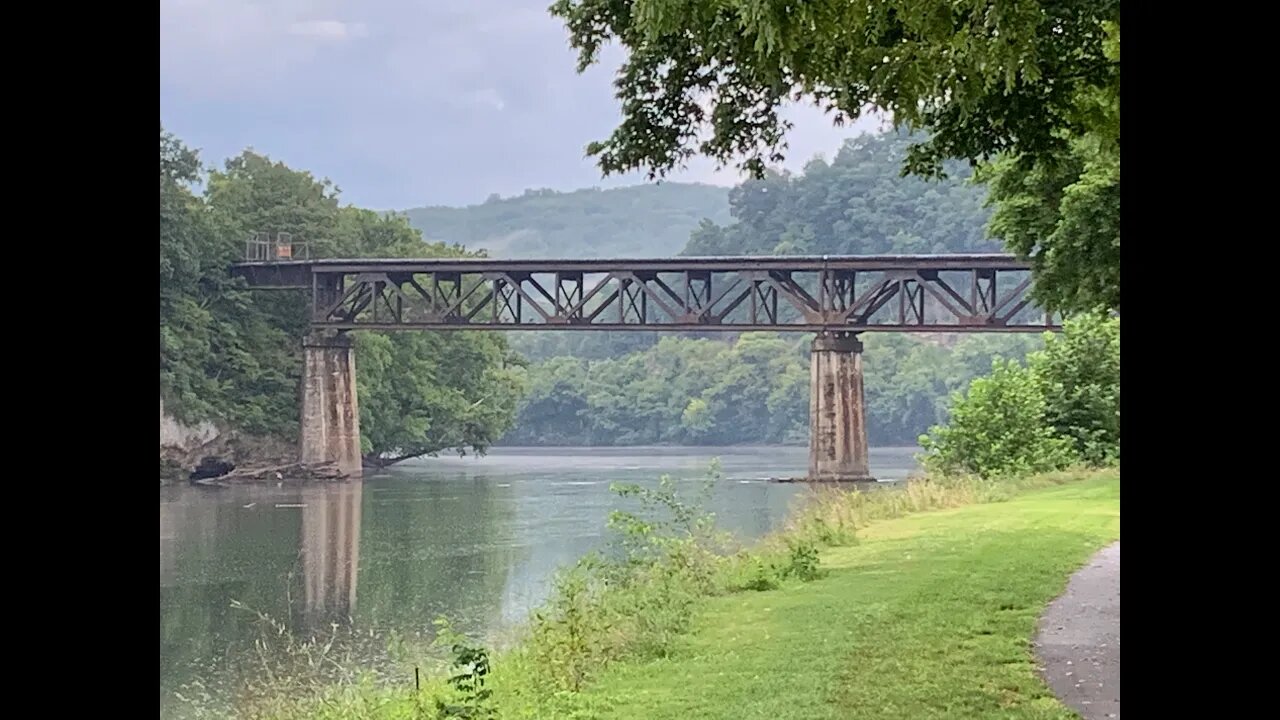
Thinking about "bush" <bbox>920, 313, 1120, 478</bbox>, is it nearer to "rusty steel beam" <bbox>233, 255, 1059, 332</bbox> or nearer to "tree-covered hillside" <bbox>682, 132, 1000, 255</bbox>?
"rusty steel beam" <bbox>233, 255, 1059, 332</bbox>

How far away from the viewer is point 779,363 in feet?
168

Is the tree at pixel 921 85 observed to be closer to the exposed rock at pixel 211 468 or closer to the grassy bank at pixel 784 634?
the grassy bank at pixel 784 634

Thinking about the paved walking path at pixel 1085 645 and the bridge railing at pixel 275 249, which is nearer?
the paved walking path at pixel 1085 645

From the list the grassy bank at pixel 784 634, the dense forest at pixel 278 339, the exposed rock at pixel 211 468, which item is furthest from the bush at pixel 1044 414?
the exposed rock at pixel 211 468

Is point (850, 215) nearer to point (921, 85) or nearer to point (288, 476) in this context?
point (288, 476)

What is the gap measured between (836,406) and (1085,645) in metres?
26.7

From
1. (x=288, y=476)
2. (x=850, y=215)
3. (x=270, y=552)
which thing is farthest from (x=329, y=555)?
(x=850, y=215)

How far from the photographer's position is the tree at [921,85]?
4949 mm

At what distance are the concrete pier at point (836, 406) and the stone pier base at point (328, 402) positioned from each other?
11.5 metres

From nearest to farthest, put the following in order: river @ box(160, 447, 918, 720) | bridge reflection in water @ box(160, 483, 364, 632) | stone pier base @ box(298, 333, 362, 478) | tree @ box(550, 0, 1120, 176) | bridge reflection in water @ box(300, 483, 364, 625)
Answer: tree @ box(550, 0, 1120, 176), river @ box(160, 447, 918, 720), bridge reflection in water @ box(300, 483, 364, 625), bridge reflection in water @ box(160, 483, 364, 632), stone pier base @ box(298, 333, 362, 478)

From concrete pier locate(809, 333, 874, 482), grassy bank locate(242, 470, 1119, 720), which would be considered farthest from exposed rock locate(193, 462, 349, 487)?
grassy bank locate(242, 470, 1119, 720)

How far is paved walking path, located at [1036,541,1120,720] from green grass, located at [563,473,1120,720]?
0.35ft

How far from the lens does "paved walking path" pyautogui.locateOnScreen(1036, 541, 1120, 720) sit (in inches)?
245
